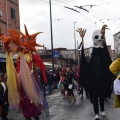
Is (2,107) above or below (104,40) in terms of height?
below

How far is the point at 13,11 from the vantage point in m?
35.2

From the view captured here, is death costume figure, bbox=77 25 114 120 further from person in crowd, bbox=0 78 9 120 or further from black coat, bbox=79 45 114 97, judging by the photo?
person in crowd, bbox=0 78 9 120

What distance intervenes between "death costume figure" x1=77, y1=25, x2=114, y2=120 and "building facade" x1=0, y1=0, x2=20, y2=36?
22638 mm

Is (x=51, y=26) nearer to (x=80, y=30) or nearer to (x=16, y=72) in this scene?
(x=80, y=30)

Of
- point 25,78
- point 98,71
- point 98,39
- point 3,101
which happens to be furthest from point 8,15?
point 25,78

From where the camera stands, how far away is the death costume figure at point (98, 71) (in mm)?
10078

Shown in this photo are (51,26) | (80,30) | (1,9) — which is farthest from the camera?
(1,9)

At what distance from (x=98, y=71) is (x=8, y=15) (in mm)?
25128

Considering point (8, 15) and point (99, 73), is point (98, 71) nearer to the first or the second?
point (99, 73)

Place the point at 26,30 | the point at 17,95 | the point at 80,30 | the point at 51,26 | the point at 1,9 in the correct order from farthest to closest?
the point at 1,9 → the point at 51,26 → the point at 80,30 → the point at 26,30 → the point at 17,95

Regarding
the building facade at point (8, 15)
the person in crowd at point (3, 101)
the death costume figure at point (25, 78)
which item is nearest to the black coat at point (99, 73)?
the death costume figure at point (25, 78)

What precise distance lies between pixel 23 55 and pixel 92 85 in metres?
2.63

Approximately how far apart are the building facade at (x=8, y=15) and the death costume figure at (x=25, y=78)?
23.7 m

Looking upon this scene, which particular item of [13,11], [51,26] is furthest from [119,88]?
[13,11]
